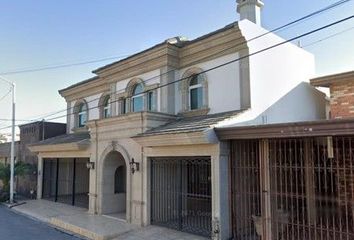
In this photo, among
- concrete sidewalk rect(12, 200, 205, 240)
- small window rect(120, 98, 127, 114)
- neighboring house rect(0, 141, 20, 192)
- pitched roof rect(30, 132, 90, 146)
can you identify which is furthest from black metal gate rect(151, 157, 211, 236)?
neighboring house rect(0, 141, 20, 192)

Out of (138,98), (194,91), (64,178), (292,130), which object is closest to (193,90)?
(194,91)

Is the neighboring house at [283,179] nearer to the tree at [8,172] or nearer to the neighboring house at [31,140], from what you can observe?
the tree at [8,172]

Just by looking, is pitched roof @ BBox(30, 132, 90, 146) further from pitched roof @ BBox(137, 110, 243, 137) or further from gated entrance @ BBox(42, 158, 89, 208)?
pitched roof @ BBox(137, 110, 243, 137)

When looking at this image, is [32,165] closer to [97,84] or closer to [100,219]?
[97,84]

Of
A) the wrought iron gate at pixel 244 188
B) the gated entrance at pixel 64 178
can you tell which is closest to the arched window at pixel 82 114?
the gated entrance at pixel 64 178

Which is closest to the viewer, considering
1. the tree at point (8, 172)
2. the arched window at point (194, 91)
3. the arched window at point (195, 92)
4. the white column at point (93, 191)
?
the arched window at point (194, 91)

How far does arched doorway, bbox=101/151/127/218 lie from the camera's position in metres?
14.0

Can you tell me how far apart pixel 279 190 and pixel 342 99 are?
3679 mm

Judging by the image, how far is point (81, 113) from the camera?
19625mm

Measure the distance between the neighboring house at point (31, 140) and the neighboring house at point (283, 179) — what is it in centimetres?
1491

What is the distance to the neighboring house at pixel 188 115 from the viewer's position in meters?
10.4

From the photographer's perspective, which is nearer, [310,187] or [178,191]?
[310,187]

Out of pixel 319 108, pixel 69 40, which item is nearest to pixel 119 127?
pixel 69 40

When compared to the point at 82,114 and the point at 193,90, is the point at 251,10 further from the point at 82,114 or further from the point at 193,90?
the point at 82,114
